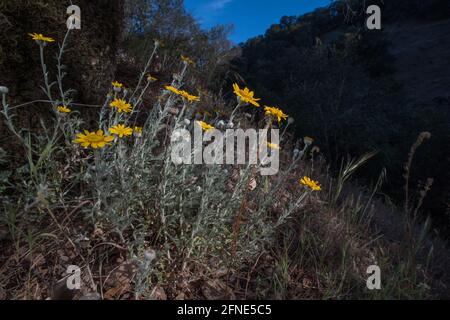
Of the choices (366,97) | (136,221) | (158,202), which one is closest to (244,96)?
(158,202)

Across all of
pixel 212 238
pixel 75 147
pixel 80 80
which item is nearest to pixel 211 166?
pixel 212 238

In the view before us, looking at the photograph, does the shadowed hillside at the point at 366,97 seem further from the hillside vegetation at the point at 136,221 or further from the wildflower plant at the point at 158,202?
the wildflower plant at the point at 158,202

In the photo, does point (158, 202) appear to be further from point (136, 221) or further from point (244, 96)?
point (244, 96)

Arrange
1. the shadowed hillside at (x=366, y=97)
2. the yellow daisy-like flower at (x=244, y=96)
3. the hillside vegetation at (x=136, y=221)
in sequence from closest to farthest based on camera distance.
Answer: the hillside vegetation at (x=136, y=221)
the yellow daisy-like flower at (x=244, y=96)
the shadowed hillside at (x=366, y=97)

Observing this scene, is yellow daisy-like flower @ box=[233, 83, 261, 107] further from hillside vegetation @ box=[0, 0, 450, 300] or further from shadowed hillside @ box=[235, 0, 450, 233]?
shadowed hillside @ box=[235, 0, 450, 233]

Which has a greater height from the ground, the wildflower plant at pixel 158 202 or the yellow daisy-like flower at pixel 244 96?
the yellow daisy-like flower at pixel 244 96

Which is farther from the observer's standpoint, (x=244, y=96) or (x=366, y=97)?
(x=366, y=97)

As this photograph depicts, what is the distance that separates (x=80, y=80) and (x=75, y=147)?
1.69 feet

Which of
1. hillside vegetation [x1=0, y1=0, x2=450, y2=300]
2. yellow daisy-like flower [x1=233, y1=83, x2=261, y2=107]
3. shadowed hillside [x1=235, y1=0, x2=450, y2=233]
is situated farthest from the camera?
shadowed hillside [x1=235, y1=0, x2=450, y2=233]

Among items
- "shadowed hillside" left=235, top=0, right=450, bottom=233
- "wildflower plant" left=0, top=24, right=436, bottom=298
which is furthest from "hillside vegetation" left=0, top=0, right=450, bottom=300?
"shadowed hillside" left=235, top=0, right=450, bottom=233

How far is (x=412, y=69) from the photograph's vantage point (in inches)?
637

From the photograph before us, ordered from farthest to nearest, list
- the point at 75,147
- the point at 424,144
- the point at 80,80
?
the point at 424,144
the point at 80,80
the point at 75,147

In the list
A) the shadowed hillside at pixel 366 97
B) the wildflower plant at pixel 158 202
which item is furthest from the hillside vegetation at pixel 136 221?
the shadowed hillside at pixel 366 97
